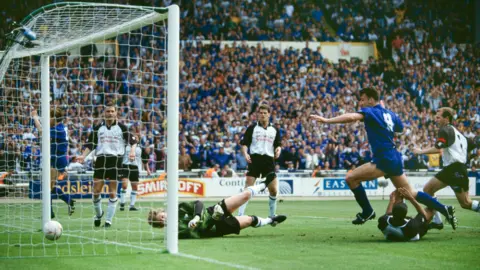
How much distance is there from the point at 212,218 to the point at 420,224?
3.20 meters

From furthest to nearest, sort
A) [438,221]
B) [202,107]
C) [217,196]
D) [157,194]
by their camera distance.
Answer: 1. [202,107]
2. [217,196]
3. [157,194]
4. [438,221]

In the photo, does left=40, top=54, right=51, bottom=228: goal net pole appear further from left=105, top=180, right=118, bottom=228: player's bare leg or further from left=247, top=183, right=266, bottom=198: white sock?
left=247, top=183, right=266, bottom=198: white sock

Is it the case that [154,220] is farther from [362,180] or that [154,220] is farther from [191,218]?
[362,180]

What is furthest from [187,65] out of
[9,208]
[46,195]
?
[46,195]

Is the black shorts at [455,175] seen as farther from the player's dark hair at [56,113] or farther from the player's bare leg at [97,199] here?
the player's dark hair at [56,113]

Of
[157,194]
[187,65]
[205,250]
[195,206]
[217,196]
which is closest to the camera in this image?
[205,250]

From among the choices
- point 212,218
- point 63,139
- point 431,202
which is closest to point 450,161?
point 431,202

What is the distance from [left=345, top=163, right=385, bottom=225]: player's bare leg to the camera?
1105cm

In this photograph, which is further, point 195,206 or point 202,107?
point 202,107

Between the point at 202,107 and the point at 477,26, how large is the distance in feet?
63.6

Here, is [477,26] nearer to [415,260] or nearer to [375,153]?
[375,153]

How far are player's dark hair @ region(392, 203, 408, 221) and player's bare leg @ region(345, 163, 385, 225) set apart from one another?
93 centimetres

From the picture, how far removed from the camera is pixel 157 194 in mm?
24766

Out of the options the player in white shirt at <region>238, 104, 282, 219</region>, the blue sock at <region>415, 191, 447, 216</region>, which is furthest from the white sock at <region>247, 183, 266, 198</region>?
the player in white shirt at <region>238, 104, 282, 219</region>
